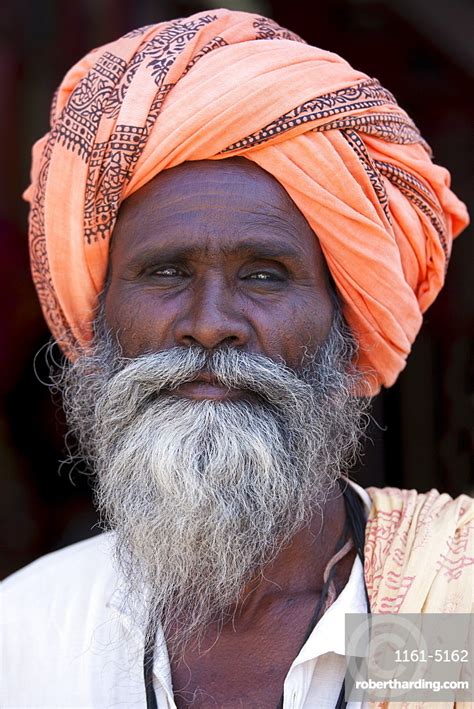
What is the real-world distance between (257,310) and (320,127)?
44cm

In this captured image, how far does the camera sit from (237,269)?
2.02 metres

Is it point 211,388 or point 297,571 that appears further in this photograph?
point 297,571

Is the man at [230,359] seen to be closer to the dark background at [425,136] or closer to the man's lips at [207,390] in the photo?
the man's lips at [207,390]

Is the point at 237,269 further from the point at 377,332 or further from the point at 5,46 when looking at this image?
the point at 5,46

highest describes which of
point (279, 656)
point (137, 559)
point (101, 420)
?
point (101, 420)

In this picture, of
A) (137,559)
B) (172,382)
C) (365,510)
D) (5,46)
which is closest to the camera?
(172,382)

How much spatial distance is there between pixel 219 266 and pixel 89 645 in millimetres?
949

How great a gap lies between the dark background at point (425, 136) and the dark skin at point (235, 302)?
4.95 ft

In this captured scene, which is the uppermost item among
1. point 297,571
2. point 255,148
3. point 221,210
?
point 255,148

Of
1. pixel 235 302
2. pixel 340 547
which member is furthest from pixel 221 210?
pixel 340 547

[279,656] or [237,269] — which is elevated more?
Answer: [237,269]

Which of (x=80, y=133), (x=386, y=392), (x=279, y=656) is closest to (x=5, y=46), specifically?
(x=80, y=133)

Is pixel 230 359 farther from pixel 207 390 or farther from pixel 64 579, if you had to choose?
pixel 64 579

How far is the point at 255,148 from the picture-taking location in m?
2.02
